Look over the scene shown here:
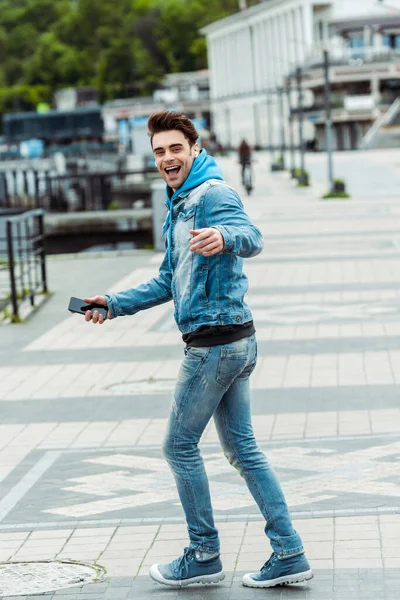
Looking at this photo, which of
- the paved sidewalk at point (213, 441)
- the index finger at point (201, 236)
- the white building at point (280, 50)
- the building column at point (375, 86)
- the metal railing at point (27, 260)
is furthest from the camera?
the white building at point (280, 50)

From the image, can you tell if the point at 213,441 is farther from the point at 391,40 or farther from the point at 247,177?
the point at 391,40

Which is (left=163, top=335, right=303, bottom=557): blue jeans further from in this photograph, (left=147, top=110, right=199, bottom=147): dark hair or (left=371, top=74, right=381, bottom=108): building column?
(left=371, top=74, right=381, bottom=108): building column

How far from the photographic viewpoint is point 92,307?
5945mm

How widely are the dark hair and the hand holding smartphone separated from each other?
770mm

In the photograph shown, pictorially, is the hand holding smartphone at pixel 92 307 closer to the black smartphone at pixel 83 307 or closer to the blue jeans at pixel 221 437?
the black smartphone at pixel 83 307

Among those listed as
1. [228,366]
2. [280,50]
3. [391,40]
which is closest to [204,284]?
[228,366]

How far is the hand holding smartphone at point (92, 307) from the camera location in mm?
5891

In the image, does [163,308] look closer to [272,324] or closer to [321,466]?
[272,324]

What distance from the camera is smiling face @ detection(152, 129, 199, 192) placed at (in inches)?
223

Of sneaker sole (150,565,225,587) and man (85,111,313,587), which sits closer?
man (85,111,313,587)

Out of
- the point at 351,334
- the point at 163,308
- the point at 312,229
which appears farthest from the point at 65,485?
the point at 312,229

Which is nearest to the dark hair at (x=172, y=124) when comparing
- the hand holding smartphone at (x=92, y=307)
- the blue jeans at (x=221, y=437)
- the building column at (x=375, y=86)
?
the hand holding smartphone at (x=92, y=307)

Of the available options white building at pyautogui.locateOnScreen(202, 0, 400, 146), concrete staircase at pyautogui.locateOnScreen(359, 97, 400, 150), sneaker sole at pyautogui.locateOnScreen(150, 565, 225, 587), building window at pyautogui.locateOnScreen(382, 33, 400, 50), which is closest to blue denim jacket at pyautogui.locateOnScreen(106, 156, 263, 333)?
sneaker sole at pyautogui.locateOnScreen(150, 565, 225, 587)

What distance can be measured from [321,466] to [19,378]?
4.60 m
